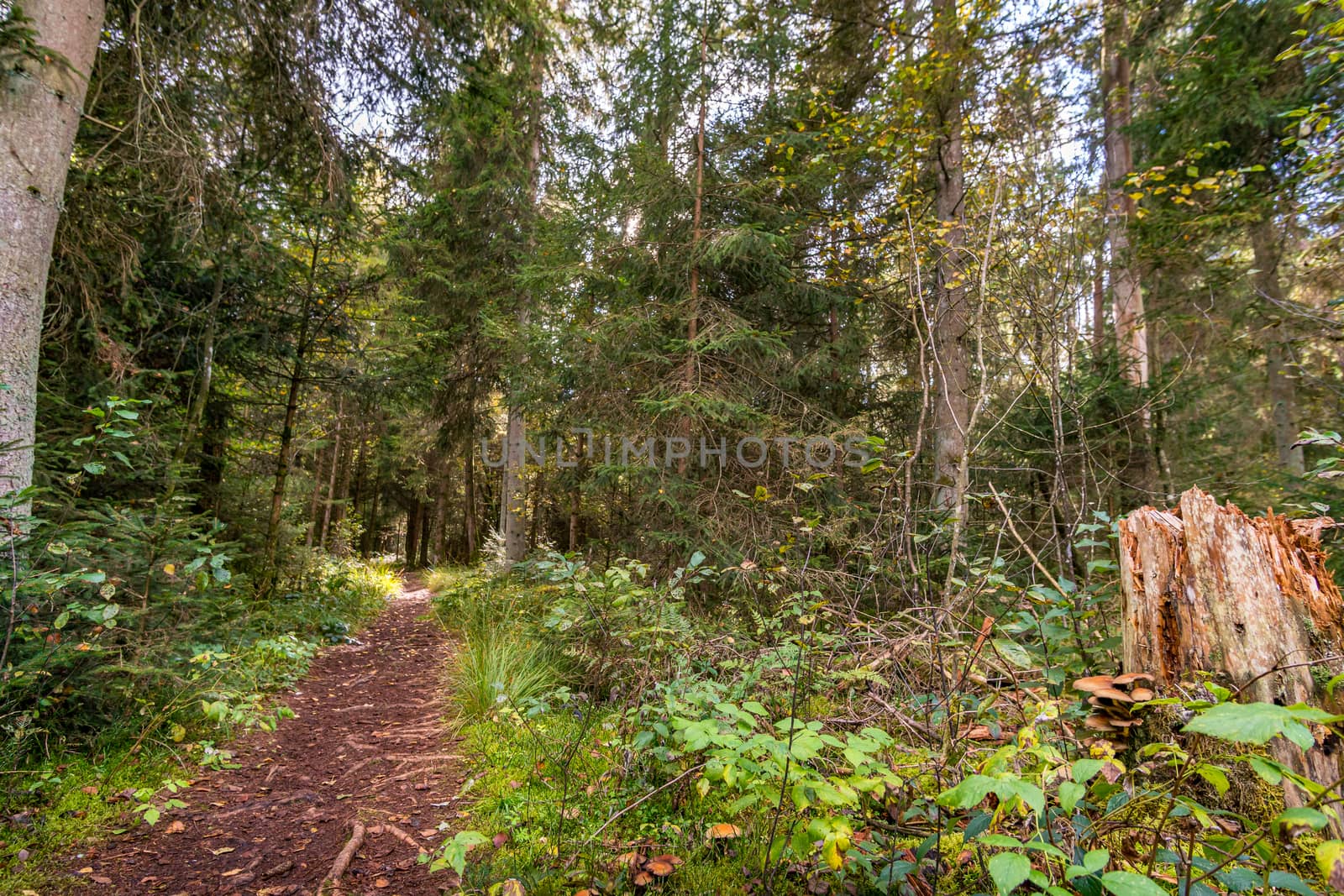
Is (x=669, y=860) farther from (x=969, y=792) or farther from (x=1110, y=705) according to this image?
(x=1110, y=705)

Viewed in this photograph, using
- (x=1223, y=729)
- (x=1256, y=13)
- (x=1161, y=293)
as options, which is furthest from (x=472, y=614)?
(x=1256, y=13)

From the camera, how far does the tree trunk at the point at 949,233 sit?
5926 millimetres

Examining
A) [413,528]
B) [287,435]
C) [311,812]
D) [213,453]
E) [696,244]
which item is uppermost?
[696,244]

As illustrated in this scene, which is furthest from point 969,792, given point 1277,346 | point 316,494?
point 316,494

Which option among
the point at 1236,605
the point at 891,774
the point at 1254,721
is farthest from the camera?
the point at 1236,605

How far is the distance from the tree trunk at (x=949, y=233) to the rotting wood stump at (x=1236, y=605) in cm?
354

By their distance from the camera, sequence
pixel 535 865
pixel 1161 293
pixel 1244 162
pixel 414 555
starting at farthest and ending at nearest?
pixel 414 555
pixel 1161 293
pixel 1244 162
pixel 535 865

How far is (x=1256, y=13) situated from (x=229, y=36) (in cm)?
955

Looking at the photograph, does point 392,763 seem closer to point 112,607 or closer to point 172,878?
point 172,878

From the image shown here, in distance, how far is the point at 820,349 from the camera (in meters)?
7.30

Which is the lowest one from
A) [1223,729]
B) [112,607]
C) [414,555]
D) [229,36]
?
[414,555]

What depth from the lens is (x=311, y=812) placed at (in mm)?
3312

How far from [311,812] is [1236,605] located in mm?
4916

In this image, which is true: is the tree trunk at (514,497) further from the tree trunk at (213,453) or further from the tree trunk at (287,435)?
the tree trunk at (213,453)
